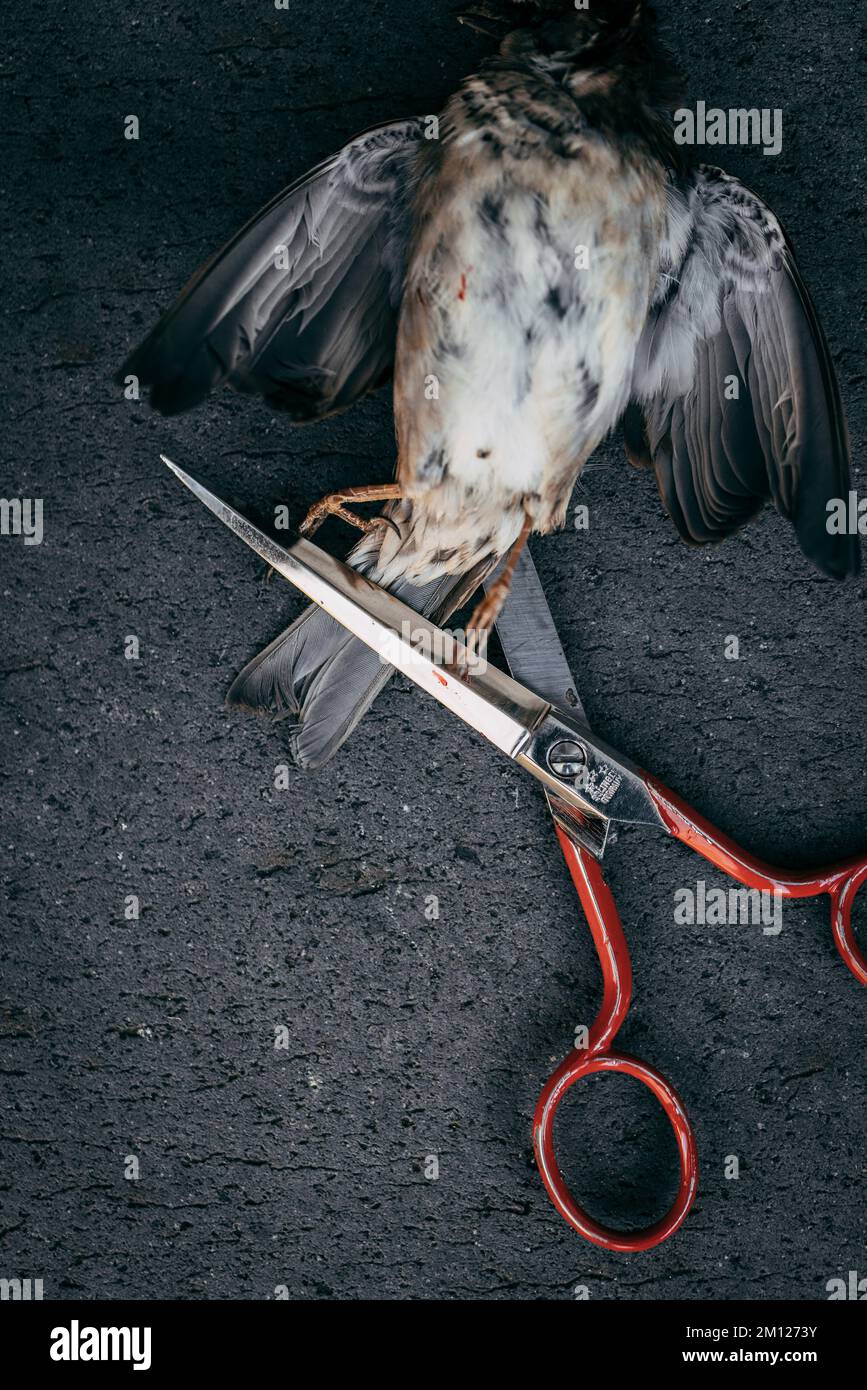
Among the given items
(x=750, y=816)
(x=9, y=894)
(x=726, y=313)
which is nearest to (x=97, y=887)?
(x=9, y=894)

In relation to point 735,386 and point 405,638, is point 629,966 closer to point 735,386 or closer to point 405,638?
point 405,638

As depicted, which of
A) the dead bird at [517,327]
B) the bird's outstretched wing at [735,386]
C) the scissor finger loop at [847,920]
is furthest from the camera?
the scissor finger loop at [847,920]

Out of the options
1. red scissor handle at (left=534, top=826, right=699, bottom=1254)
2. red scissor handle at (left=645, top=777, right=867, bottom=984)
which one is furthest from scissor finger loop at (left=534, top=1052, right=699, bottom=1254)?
red scissor handle at (left=645, top=777, right=867, bottom=984)

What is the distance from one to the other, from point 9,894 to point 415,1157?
796 millimetres

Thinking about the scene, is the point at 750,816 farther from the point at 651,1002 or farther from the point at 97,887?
the point at 97,887

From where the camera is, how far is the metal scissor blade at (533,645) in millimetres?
1693

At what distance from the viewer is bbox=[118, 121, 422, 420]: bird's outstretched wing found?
→ 1.53 meters

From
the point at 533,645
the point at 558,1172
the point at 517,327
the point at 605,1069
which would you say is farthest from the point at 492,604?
the point at 558,1172

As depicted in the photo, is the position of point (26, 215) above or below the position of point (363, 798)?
above

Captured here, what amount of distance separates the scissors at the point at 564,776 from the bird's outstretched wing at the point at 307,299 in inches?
7.2

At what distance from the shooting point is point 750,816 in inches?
71.6

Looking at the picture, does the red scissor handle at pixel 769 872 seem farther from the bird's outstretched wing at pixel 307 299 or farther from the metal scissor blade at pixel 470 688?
the bird's outstretched wing at pixel 307 299

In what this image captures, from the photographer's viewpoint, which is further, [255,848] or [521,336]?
[255,848]

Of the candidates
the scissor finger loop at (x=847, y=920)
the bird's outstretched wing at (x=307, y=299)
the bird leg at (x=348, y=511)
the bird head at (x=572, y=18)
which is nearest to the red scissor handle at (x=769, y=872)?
the scissor finger loop at (x=847, y=920)
